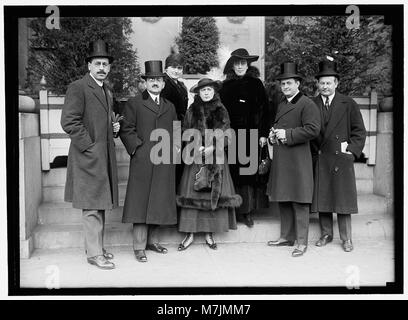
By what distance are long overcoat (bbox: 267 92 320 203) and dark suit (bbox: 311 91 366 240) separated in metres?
0.20

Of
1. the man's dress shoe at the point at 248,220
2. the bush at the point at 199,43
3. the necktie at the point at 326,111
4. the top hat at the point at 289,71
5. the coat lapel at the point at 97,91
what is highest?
the bush at the point at 199,43

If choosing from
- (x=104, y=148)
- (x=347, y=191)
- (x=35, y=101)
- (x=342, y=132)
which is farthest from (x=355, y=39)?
(x=35, y=101)

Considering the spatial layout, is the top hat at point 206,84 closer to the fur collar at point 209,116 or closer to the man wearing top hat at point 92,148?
the fur collar at point 209,116

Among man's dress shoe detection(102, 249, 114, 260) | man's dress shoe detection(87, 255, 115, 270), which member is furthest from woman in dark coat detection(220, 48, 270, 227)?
man's dress shoe detection(87, 255, 115, 270)

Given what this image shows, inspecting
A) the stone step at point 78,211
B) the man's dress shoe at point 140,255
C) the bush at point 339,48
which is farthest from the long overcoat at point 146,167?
the bush at point 339,48

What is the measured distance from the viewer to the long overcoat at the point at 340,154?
5.48 m

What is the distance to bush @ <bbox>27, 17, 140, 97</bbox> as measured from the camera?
5.76 metres

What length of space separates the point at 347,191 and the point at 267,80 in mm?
2069

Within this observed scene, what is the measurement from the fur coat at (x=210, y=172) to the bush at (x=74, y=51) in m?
1.30

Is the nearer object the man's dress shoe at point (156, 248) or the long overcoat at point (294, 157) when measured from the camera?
the long overcoat at point (294, 157)

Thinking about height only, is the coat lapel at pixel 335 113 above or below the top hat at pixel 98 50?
below

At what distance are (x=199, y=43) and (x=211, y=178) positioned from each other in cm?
213

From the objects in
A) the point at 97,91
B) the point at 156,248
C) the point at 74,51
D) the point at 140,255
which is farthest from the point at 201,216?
the point at 74,51

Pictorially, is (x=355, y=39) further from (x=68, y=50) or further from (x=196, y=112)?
(x=68, y=50)
